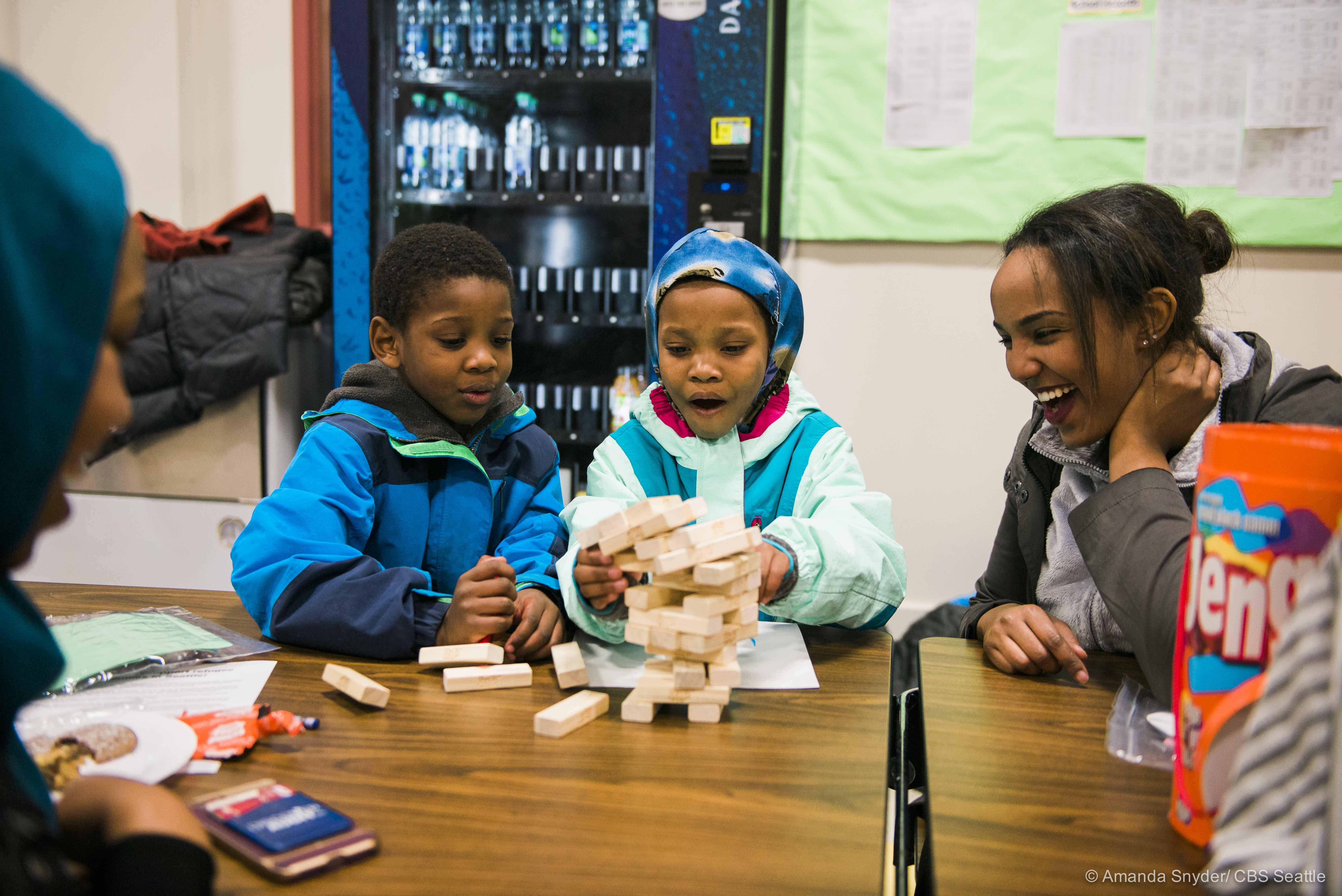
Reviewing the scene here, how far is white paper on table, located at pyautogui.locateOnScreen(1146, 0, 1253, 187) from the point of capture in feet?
9.57

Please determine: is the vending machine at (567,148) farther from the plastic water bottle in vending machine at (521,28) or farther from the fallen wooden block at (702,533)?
the fallen wooden block at (702,533)

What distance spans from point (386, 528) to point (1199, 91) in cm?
300

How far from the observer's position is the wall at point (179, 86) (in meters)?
3.91

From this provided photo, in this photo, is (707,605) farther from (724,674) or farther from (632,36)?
(632,36)

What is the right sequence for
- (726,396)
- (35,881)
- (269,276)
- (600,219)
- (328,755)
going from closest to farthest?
1. (35,881)
2. (328,755)
3. (726,396)
4. (269,276)
5. (600,219)

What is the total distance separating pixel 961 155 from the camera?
10.3 ft

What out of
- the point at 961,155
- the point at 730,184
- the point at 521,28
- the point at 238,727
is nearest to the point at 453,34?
the point at 521,28

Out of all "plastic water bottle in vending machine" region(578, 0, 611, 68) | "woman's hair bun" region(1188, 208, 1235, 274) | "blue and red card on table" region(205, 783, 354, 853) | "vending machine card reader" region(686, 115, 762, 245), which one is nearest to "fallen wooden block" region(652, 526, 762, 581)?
"blue and red card on table" region(205, 783, 354, 853)

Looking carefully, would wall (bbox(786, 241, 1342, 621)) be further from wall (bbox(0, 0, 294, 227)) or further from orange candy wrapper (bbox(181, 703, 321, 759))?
orange candy wrapper (bbox(181, 703, 321, 759))

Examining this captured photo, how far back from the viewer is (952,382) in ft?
10.8

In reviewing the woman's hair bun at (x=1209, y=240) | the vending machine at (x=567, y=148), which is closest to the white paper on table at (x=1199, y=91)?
the vending machine at (x=567, y=148)

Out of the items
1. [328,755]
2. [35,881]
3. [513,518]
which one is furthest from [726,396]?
[35,881]

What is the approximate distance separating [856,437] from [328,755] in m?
2.77

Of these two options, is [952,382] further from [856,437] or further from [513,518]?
[513,518]
